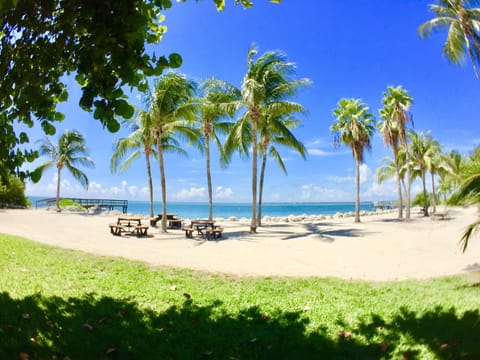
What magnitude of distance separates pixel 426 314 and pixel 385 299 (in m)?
0.90

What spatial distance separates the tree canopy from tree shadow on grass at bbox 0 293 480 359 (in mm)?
1966

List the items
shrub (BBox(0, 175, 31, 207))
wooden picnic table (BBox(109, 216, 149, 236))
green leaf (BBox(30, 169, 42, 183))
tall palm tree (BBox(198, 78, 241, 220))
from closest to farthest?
green leaf (BBox(30, 169, 42, 183)), wooden picnic table (BBox(109, 216, 149, 236)), tall palm tree (BBox(198, 78, 241, 220)), shrub (BBox(0, 175, 31, 207))

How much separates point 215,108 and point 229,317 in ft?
55.8

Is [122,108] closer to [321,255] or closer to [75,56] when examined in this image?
[75,56]

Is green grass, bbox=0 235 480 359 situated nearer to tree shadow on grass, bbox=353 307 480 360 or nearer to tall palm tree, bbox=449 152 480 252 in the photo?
tree shadow on grass, bbox=353 307 480 360

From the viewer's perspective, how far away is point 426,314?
456 cm

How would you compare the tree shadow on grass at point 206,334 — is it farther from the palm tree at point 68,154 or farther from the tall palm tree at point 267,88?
the palm tree at point 68,154

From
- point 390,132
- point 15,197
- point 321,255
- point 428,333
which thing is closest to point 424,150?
point 390,132

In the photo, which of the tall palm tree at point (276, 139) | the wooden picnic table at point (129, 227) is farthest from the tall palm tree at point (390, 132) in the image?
the wooden picnic table at point (129, 227)

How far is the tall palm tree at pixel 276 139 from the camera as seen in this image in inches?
684

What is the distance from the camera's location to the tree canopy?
2.86m

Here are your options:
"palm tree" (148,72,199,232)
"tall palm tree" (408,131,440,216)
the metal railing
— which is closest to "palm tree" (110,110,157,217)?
"palm tree" (148,72,199,232)

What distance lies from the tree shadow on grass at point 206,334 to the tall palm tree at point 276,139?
13460 mm

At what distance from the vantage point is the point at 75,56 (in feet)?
10.8
